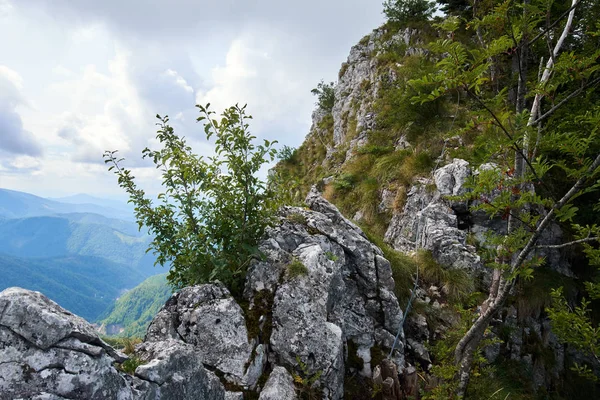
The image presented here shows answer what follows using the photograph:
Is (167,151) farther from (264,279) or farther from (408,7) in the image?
(408,7)

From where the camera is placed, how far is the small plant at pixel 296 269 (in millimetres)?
5574

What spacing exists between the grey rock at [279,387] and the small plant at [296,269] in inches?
62.2

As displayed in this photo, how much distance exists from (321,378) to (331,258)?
7.28 ft

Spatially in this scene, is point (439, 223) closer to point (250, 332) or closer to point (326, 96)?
point (250, 332)

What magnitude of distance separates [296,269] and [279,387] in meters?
1.96

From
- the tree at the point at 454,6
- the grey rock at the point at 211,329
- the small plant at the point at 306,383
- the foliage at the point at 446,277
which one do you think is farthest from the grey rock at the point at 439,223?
the tree at the point at 454,6

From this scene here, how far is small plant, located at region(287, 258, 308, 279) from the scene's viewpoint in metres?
5.57

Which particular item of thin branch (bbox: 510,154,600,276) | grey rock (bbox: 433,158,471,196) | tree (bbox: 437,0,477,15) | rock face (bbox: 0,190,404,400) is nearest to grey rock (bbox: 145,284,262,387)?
rock face (bbox: 0,190,404,400)

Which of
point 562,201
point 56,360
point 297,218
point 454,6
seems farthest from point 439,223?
point 454,6

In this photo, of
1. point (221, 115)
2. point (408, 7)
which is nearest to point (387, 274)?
point (221, 115)

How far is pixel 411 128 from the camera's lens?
50.1 feet

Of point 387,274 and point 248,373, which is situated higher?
point 387,274

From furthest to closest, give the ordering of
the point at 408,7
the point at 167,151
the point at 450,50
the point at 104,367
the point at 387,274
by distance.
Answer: the point at 408,7, the point at 387,274, the point at 167,151, the point at 450,50, the point at 104,367

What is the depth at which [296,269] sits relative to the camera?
18.5 feet
